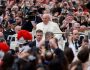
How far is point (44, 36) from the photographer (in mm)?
9812

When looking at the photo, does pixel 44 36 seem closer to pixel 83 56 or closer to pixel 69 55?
pixel 69 55

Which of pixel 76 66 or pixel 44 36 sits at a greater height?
pixel 76 66

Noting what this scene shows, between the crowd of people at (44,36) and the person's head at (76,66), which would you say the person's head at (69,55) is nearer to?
the crowd of people at (44,36)

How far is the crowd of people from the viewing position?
245 inches

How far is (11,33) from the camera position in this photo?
532 inches

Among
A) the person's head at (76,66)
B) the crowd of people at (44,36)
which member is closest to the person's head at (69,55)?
the crowd of people at (44,36)

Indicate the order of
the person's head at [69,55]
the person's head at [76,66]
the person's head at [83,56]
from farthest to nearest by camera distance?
A: the person's head at [69,55] < the person's head at [83,56] < the person's head at [76,66]

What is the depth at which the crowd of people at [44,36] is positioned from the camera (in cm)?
623

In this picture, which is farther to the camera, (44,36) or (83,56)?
(44,36)

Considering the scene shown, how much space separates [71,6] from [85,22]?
14.1 ft

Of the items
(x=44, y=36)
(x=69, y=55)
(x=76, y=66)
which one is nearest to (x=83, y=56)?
(x=76, y=66)

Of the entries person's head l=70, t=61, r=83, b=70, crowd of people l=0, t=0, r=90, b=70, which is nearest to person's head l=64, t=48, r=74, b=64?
crowd of people l=0, t=0, r=90, b=70

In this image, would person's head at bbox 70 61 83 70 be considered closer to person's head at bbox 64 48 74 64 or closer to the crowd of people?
the crowd of people

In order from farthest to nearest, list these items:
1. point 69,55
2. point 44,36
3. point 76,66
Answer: point 44,36 → point 69,55 → point 76,66
